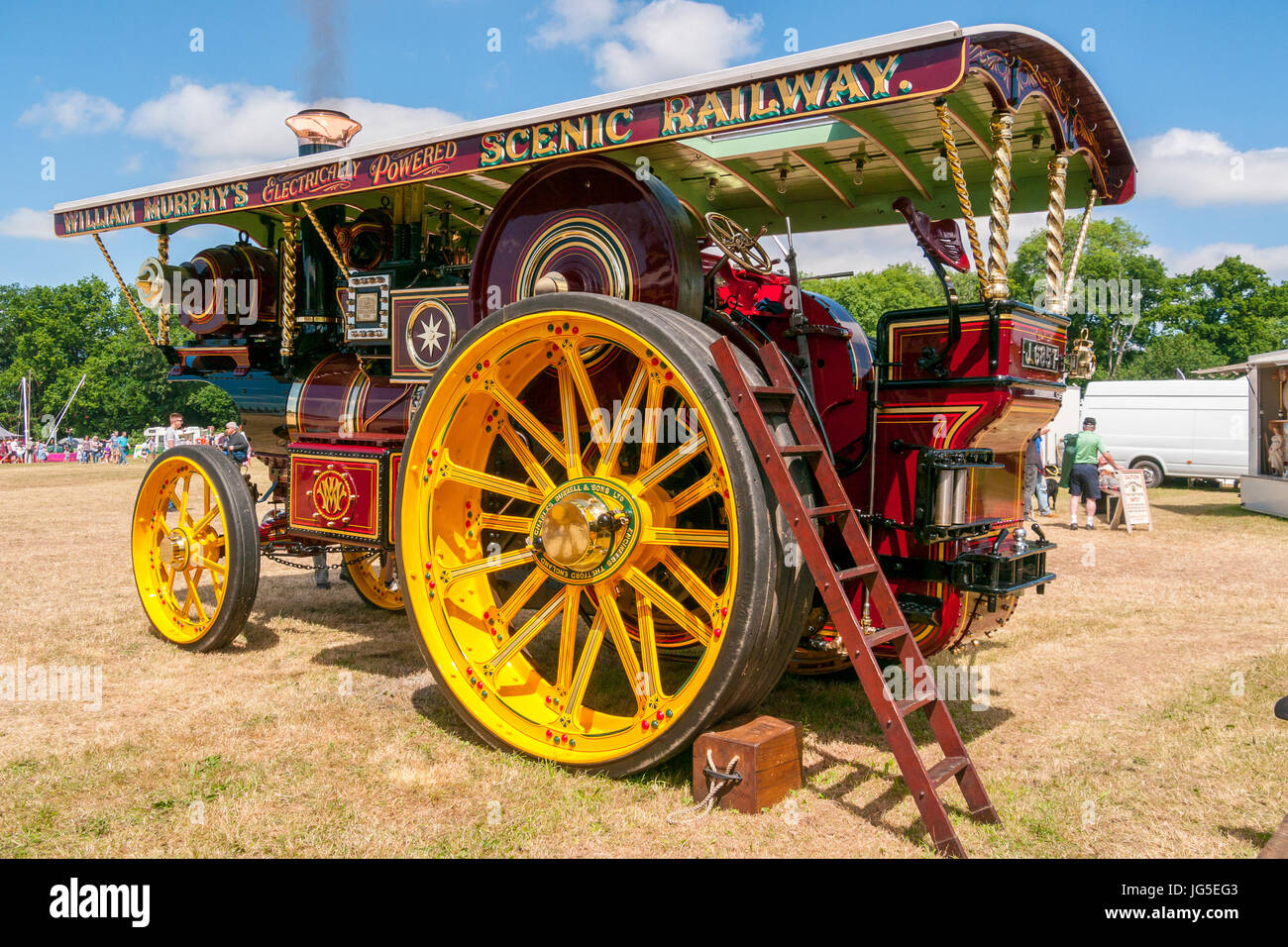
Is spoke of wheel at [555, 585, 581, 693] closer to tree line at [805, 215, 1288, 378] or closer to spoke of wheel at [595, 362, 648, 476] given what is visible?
spoke of wheel at [595, 362, 648, 476]

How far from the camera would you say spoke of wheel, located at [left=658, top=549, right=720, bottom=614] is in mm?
3393

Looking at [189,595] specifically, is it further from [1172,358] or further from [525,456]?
[1172,358]

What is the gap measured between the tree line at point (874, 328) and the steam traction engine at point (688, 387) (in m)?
24.6

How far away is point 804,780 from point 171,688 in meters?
3.33

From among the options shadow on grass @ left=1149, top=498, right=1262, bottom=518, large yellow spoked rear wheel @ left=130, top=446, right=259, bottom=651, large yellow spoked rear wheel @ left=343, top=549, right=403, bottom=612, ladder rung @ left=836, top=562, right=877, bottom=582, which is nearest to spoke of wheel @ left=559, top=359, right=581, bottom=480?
ladder rung @ left=836, top=562, right=877, bottom=582

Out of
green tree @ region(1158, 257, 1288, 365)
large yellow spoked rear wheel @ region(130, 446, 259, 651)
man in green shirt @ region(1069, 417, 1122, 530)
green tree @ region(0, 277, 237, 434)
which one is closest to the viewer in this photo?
large yellow spoked rear wheel @ region(130, 446, 259, 651)

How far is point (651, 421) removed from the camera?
3646 mm

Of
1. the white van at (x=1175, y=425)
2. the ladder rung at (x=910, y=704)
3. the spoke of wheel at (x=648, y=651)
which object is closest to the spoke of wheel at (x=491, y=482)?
the spoke of wheel at (x=648, y=651)

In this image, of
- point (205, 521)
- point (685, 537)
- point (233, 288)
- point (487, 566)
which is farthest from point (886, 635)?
point (233, 288)

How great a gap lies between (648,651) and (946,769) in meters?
1.12

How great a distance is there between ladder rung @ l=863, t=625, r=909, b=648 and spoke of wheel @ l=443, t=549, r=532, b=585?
146 cm

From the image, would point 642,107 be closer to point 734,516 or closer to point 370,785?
point 734,516

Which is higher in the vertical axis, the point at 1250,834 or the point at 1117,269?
the point at 1117,269

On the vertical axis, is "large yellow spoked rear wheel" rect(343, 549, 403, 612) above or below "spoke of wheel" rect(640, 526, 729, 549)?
below
